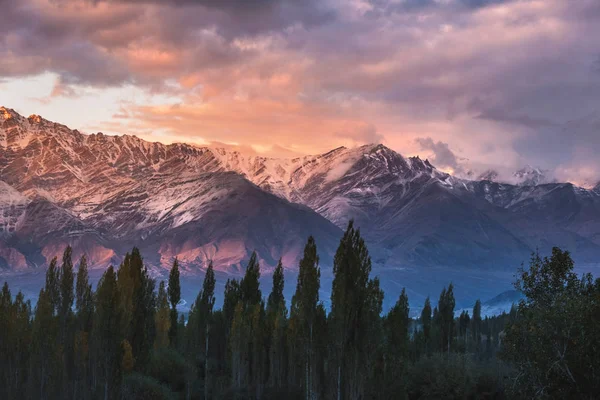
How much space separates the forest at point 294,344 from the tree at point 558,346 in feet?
0.25

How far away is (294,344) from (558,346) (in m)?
53.3

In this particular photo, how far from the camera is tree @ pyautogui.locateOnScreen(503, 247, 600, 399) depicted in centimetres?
4569

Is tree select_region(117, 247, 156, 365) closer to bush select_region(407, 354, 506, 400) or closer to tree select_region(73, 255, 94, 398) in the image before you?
tree select_region(73, 255, 94, 398)

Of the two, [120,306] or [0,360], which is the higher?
[120,306]

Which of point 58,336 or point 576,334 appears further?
point 58,336

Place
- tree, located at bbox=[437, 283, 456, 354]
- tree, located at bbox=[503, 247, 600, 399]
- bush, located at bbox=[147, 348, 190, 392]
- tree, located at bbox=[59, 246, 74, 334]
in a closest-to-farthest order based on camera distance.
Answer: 1. tree, located at bbox=[503, 247, 600, 399]
2. bush, located at bbox=[147, 348, 190, 392]
3. tree, located at bbox=[59, 246, 74, 334]
4. tree, located at bbox=[437, 283, 456, 354]

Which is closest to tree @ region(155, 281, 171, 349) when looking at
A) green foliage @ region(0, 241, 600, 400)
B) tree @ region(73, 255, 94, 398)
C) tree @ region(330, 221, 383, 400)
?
green foliage @ region(0, 241, 600, 400)

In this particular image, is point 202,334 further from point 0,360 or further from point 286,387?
point 0,360

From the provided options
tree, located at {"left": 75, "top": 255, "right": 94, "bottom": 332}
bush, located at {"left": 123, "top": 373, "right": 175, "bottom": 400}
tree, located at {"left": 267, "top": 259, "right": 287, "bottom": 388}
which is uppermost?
tree, located at {"left": 75, "top": 255, "right": 94, "bottom": 332}

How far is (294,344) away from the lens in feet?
317

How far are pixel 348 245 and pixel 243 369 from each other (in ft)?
131

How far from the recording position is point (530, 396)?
48.1m

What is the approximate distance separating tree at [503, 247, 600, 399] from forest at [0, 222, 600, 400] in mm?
77

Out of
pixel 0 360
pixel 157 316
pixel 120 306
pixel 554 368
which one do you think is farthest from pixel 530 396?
pixel 157 316
